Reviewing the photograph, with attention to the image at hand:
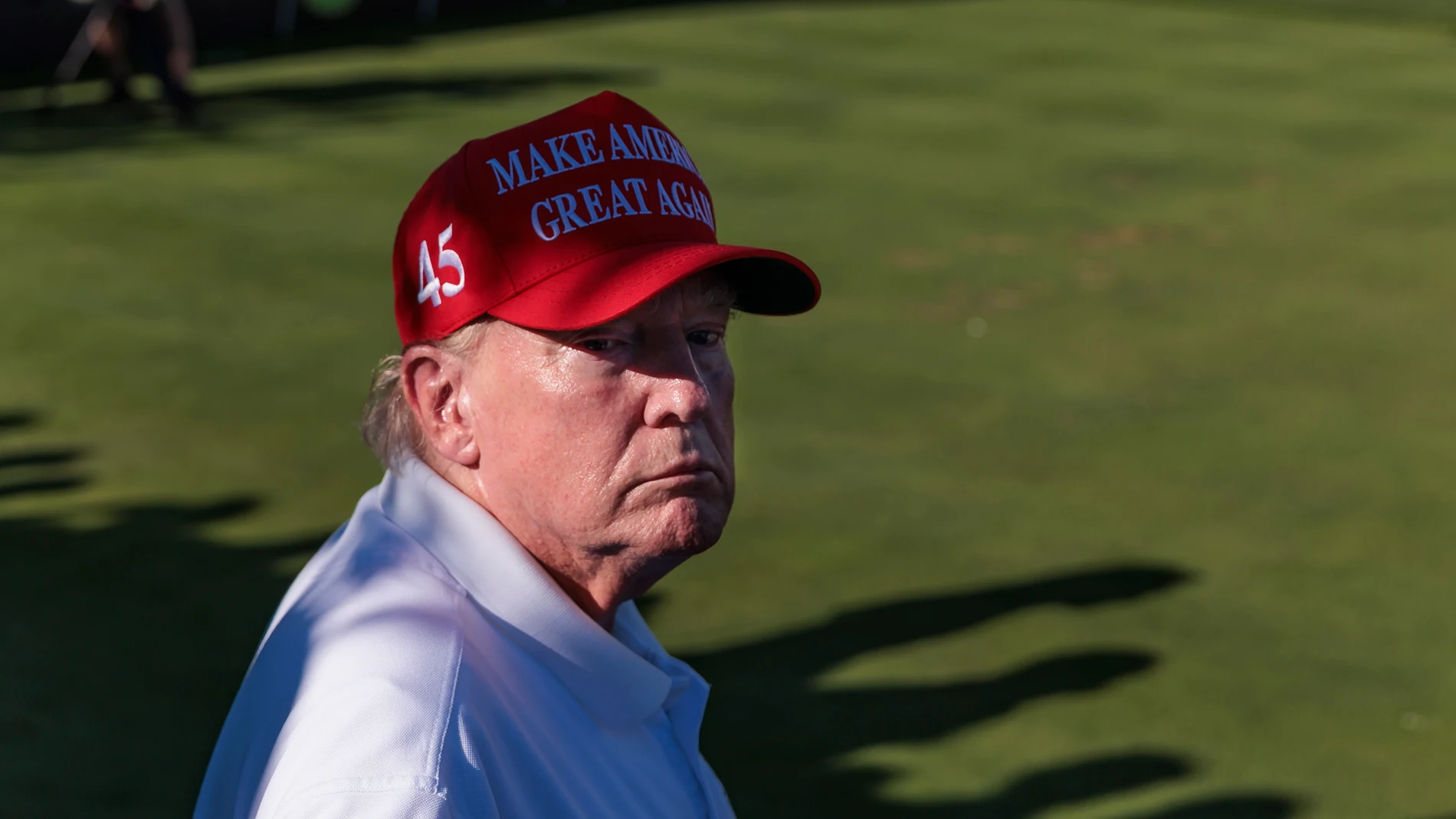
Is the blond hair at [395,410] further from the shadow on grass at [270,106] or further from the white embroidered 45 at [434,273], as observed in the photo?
the shadow on grass at [270,106]

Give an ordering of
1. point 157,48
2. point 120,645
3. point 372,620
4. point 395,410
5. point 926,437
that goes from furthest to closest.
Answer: point 157,48 → point 926,437 → point 120,645 → point 395,410 → point 372,620

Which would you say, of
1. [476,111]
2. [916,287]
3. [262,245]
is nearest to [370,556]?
[916,287]

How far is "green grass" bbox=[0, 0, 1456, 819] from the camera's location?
5.11 meters

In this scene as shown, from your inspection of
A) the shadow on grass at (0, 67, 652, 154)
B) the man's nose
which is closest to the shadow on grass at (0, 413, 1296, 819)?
the man's nose

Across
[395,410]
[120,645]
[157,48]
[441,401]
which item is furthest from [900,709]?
[157,48]

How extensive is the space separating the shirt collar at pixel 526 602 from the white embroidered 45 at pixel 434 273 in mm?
236

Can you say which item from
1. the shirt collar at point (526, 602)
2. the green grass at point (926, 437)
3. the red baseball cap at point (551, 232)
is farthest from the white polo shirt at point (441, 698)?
the green grass at point (926, 437)

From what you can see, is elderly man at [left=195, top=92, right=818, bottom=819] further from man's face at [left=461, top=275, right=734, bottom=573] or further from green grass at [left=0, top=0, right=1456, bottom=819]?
green grass at [left=0, top=0, right=1456, bottom=819]

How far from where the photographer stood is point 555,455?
2137mm

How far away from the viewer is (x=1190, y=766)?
4.99 metres

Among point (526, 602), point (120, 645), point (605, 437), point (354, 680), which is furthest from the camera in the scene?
point (120, 645)

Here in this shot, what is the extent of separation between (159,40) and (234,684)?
423 inches

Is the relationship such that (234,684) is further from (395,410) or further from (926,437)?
(926,437)

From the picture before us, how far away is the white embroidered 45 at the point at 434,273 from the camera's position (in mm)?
2105
